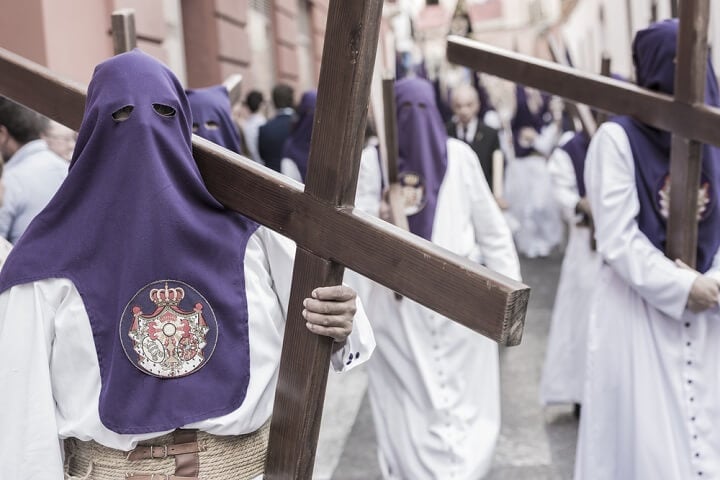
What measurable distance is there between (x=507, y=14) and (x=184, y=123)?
51140 millimetres

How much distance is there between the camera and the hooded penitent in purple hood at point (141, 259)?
2312mm

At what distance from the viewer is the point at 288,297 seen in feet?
8.30

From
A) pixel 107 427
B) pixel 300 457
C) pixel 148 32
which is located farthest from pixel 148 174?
pixel 148 32

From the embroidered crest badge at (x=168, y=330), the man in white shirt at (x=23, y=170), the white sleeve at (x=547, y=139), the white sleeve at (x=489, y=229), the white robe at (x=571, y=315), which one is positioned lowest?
the white sleeve at (x=547, y=139)

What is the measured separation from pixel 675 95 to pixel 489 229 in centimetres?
148

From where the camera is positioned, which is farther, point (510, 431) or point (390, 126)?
point (510, 431)

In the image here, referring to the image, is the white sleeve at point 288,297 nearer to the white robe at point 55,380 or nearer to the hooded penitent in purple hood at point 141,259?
the white robe at point 55,380

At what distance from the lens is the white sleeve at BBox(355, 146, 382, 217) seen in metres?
5.10

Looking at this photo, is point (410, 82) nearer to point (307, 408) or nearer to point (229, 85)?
point (229, 85)

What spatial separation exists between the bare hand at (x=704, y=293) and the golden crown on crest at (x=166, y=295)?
79.0 inches

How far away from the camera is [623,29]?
19.1 meters

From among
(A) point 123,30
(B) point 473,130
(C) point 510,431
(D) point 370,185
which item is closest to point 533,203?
(B) point 473,130

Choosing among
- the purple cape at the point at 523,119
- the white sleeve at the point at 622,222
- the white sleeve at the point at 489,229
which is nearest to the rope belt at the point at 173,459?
the white sleeve at the point at 622,222

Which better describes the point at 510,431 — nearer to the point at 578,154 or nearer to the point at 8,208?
the point at 578,154
